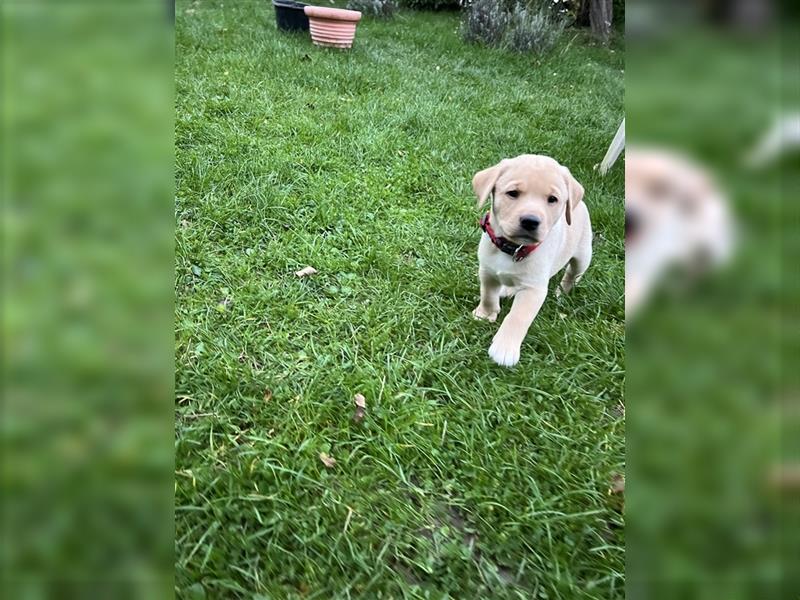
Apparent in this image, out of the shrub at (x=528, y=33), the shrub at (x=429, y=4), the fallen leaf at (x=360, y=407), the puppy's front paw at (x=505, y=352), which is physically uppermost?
the shrub at (x=528, y=33)

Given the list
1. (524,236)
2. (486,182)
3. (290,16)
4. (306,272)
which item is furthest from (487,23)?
(524,236)

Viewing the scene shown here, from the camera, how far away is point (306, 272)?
9.89ft

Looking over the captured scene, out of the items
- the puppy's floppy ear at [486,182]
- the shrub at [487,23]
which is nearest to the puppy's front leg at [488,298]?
the puppy's floppy ear at [486,182]

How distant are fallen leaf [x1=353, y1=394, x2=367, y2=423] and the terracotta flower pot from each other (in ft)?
20.8

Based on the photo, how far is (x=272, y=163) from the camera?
3.97 m

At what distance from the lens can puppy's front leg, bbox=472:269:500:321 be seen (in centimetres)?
273
